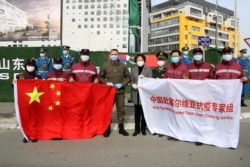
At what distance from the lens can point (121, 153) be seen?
277 inches

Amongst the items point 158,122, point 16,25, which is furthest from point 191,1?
point 158,122

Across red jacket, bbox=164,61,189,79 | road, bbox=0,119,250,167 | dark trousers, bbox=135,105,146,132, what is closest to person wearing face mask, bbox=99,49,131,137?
dark trousers, bbox=135,105,146,132

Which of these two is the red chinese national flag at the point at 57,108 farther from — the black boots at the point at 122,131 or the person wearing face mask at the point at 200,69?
the person wearing face mask at the point at 200,69

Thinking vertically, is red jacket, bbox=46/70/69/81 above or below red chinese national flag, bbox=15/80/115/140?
above

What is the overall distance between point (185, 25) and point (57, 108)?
334 ft

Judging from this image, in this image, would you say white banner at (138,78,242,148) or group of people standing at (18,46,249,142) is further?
group of people standing at (18,46,249,142)

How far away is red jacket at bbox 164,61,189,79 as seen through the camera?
27.7 feet

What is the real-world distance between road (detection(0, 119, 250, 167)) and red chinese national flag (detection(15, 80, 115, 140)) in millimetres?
316

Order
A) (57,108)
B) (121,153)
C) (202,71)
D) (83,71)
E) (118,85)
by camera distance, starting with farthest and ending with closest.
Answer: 1. (83,71)
2. (118,85)
3. (57,108)
4. (202,71)
5. (121,153)

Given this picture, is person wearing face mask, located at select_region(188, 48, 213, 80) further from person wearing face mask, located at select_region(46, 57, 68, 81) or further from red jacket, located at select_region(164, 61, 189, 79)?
person wearing face mask, located at select_region(46, 57, 68, 81)

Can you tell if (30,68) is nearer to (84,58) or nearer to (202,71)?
(84,58)

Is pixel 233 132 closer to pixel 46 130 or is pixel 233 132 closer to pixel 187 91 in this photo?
pixel 187 91

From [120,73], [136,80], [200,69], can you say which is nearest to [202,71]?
[200,69]

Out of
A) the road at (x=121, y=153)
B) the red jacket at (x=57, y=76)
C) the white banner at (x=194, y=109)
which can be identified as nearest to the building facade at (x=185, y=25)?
the white banner at (x=194, y=109)
